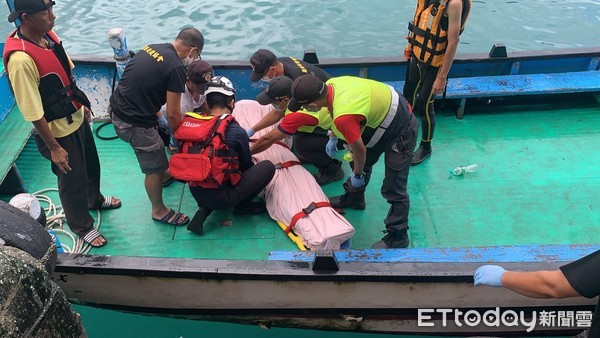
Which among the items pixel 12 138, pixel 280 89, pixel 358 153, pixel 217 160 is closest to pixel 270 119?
pixel 280 89

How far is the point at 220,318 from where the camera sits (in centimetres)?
329

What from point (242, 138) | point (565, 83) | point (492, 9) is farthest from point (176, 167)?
point (492, 9)

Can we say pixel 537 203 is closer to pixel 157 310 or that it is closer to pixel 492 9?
pixel 157 310

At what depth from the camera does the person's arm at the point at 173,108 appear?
313cm

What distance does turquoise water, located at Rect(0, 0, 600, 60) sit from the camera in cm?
835

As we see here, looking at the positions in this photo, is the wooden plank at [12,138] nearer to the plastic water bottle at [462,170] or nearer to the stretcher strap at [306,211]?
the stretcher strap at [306,211]

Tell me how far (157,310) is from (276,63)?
205 cm

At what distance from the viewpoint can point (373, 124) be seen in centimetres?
304

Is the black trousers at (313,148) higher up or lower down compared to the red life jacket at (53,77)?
lower down

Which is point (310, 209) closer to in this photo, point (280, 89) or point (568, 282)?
point (280, 89)

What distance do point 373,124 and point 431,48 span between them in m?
1.15

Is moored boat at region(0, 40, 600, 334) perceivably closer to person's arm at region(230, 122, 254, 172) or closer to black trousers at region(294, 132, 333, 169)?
black trousers at region(294, 132, 333, 169)

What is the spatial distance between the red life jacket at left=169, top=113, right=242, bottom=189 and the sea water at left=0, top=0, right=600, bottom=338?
5.05 metres

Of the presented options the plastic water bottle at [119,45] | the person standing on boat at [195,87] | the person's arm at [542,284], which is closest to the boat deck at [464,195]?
the person standing on boat at [195,87]
